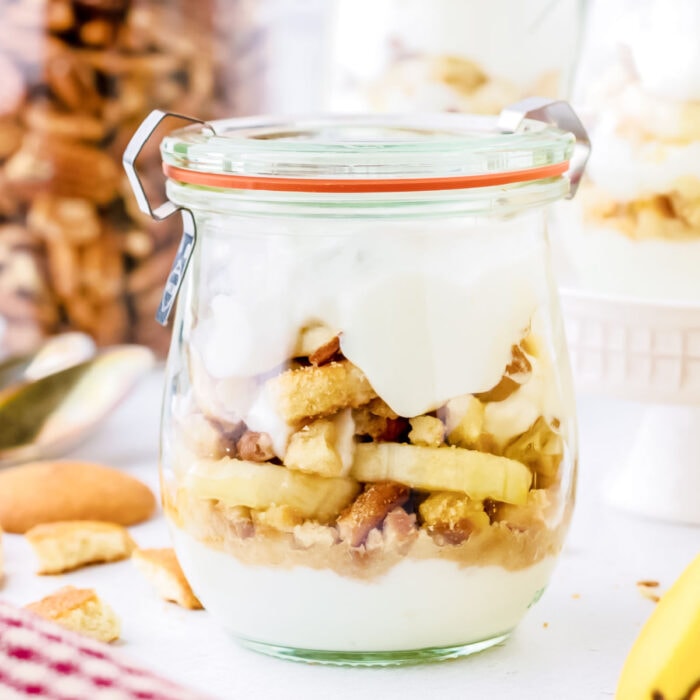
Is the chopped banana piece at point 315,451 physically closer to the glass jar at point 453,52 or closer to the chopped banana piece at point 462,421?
the chopped banana piece at point 462,421

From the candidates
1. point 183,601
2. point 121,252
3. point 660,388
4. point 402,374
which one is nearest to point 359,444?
point 402,374

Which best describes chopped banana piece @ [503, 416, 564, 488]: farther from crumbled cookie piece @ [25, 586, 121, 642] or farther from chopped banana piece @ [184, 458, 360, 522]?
crumbled cookie piece @ [25, 586, 121, 642]

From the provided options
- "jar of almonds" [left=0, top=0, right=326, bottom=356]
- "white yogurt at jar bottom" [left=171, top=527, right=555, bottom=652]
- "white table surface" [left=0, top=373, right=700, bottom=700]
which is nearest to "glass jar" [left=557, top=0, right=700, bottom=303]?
"white table surface" [left=0, top=373, right=700, bottom=700]

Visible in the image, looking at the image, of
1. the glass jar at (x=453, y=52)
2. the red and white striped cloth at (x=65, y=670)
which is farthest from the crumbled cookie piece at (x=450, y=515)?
the glass jar at (x=453, y=52)

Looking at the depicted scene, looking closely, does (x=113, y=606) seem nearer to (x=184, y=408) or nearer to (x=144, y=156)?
(x=184, y=408)

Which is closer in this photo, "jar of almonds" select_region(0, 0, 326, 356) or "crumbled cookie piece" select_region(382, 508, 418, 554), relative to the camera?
"crumbled cookie piece" select_region(382, 508, 418, 554)
